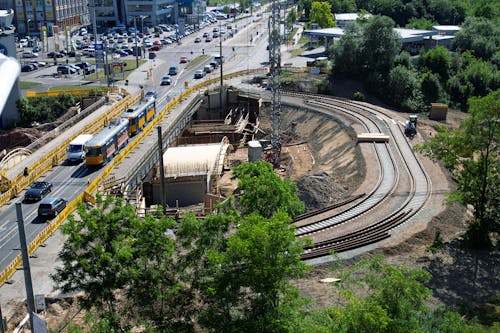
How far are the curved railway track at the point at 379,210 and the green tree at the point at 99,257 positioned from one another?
12.3 meters

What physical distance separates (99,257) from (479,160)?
24840 mm

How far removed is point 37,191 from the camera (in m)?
41.3

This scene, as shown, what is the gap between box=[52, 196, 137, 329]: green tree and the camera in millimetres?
21500

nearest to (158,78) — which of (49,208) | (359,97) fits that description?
(359,97)

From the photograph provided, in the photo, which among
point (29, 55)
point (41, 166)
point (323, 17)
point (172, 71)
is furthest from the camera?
point (323, 17)

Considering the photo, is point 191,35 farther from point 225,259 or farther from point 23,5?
point 225,259

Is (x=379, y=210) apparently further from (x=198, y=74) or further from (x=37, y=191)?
(x=198, y=74)

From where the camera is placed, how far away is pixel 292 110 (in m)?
74.5

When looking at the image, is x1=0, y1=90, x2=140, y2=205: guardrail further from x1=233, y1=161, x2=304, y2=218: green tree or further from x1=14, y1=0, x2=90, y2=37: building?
x1=14, y1=0, x2=90, y2=37: building

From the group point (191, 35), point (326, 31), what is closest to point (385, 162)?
point (326, 31)

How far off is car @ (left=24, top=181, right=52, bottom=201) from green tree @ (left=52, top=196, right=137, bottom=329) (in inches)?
798

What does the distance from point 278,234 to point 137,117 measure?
38.2m

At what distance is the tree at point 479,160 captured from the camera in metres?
35.1

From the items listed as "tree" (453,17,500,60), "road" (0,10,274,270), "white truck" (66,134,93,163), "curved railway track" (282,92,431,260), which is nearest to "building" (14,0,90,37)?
"road" (0,10,274,270)
